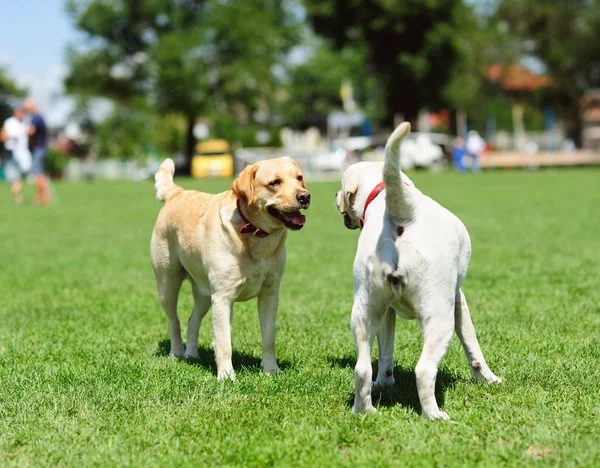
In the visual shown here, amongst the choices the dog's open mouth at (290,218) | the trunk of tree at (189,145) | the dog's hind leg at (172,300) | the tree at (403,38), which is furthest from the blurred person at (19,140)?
the tree at (403,38)

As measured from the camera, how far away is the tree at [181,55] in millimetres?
55250

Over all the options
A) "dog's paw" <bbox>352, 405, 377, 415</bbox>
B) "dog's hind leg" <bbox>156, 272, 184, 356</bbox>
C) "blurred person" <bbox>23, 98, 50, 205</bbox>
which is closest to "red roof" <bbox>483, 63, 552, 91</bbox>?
"blurred person" <bbox>23, 98, 50, 205</bbox>

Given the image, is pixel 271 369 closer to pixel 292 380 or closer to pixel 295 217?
pixel 292 380

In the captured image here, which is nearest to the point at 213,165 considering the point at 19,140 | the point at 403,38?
the point at 403,38

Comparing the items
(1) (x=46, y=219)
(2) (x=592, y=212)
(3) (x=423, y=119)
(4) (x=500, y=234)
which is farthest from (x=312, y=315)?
(3) (x=423, y=119)

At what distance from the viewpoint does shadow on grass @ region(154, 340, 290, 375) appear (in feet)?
17.8

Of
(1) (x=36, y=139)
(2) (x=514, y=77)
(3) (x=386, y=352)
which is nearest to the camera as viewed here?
(3) (x=386, y=352)

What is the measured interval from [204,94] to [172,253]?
5176cm

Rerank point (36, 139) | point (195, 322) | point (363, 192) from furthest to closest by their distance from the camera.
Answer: point (36, 139)
point (195, 322)
point (363, 192)

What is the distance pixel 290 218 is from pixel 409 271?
1.19 metres

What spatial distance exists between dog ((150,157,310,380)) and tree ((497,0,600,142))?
2305 inches

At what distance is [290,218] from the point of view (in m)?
4.82

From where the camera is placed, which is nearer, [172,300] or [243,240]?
[243,240]

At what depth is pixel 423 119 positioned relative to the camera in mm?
64688
